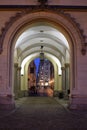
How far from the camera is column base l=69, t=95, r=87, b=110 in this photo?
16.6 meters

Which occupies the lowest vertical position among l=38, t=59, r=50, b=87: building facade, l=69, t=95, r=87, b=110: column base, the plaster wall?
l=69, t=95, r=87, b=110: column base

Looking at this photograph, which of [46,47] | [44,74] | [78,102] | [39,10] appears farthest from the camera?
[44,74]

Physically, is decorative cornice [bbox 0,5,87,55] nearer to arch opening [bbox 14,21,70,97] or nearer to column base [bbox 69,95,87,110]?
arch opening [bbox 14,21,70,97]

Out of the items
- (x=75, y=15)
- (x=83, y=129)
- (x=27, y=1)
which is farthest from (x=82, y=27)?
(x=83, y=129)

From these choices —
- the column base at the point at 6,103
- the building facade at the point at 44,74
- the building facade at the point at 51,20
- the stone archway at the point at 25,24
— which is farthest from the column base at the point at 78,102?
the building facade at the point at 44,74

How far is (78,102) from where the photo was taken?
55.0ft

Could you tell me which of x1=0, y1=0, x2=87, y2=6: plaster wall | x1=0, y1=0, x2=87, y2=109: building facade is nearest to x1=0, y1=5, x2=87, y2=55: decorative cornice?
x1=0, y1=0, x2=87, y2=109: building facade

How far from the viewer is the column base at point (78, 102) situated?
1665 centimetres

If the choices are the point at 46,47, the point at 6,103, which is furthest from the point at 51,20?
the point at 46,47

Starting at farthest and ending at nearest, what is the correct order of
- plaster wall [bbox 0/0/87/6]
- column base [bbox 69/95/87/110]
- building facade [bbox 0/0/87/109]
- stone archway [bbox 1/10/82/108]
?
plaster wall [bbox 0/0/87/6] → stone archway [bbox 1/10/82/108] → building facade [bbox 0/0/87/109] → column base [bbox 69/95/87/110]

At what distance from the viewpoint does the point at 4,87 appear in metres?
17.0

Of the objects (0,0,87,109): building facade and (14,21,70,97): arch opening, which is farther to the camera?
(14,21,70,97): arch opening

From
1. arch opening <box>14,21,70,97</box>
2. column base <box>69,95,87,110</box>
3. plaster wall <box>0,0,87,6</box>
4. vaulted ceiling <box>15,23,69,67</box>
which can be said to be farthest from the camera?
arch opening <box>14,21,70,97</box>

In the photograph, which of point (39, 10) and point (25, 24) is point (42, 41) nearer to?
point (25, 24)
